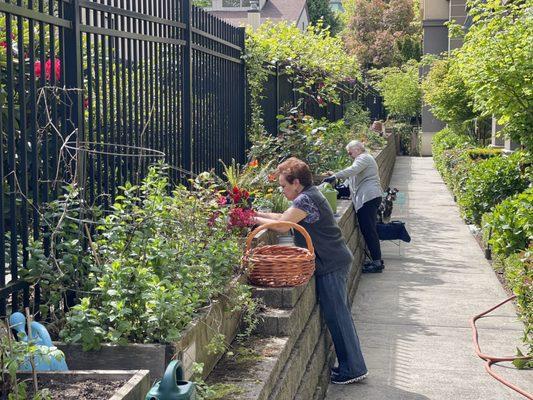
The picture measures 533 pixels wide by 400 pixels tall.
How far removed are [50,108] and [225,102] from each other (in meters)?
5.05

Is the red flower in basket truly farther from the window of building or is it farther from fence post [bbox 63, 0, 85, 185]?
the window of building

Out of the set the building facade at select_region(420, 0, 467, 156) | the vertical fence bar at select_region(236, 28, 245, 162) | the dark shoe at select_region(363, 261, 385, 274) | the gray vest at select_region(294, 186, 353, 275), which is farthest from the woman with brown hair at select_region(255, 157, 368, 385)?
the building facade at select_region(420, 0, 467, 156)

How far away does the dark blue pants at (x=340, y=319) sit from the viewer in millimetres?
7094

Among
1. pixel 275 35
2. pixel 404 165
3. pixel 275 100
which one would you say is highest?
pixel 275 35

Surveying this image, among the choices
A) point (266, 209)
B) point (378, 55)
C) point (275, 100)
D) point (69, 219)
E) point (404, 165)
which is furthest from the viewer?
point (378, 55)

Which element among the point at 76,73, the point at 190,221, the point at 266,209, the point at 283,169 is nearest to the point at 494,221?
the point at 266,209

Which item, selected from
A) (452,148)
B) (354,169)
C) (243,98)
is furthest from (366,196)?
(452,148)

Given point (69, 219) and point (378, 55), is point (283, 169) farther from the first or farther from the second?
point (378, 55)

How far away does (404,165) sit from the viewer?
1300 inches

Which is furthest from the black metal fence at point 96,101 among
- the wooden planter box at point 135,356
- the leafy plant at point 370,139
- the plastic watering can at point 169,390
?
the leafy plant at point 370,139

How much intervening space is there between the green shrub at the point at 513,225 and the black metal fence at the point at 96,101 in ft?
10.2

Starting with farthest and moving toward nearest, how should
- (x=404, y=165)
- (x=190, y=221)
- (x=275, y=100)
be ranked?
(x=404, y=165), (x=275, y=100), (x=190, y=221)

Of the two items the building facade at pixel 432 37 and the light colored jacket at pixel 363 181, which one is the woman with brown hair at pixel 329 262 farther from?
the building facade at pixel 432 37

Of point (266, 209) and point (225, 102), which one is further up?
point (225, 102)
